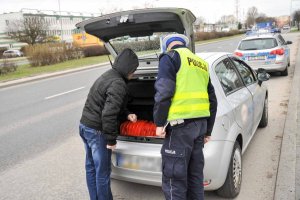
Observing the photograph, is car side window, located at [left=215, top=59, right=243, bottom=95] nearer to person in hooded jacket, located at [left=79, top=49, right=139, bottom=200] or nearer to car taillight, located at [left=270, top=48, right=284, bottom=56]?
person in hooded jacket, located at [left=79, top=49, right=139, bottom=200]

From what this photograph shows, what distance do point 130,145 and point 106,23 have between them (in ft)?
4.55

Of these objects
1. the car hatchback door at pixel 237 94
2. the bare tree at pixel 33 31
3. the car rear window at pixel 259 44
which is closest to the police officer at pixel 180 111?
the car hatchback door at pixel 237 94

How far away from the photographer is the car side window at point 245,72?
185 inches

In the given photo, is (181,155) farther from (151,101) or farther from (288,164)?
(288,164)

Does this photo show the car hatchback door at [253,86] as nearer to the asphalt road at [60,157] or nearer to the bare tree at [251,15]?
the asphalt road at [60,157]

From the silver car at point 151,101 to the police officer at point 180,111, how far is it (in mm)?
436

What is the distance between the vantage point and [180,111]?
268 centimetres

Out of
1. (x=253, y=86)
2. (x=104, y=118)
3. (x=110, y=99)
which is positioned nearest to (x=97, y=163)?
(x=104, y=118)

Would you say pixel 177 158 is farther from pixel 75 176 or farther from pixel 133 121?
pixel 75 176

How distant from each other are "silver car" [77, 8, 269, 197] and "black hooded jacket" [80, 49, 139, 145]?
0.45 m

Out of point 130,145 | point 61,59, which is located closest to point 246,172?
point 130,145

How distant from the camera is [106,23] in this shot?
12.4 feet

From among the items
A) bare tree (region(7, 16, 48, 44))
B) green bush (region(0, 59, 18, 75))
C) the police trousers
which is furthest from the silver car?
bare tree (region(7, 16, 48, 44))

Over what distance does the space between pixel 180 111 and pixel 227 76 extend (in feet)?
5.36
